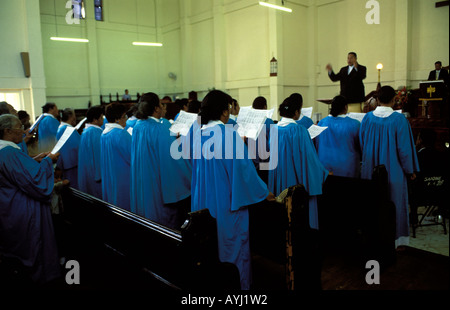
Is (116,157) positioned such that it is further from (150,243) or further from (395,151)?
(395,151)

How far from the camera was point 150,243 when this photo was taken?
10.3 ft

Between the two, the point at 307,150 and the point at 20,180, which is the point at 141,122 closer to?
the point at 20,180

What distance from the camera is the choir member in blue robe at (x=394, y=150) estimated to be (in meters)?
4.09

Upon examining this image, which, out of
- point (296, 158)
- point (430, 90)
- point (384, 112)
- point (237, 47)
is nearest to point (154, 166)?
point (296, 158)

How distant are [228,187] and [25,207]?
7.23 ft

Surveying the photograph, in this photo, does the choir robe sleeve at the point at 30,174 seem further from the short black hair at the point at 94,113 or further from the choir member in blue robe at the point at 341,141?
the choir member in blue robe at the point at 341,141

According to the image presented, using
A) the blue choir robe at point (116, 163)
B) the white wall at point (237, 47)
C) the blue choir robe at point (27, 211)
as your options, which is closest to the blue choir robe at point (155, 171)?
the blue choir robe at point (116, 163)

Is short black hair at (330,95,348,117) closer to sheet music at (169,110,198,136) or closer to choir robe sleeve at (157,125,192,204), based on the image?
sheet music at (169,110,198,136)

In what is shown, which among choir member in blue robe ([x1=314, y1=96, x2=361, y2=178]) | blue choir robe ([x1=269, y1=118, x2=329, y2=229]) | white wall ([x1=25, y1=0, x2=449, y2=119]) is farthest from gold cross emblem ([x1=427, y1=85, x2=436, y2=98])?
white wall ([x1=25, y1=0, x2=449, y2=119])

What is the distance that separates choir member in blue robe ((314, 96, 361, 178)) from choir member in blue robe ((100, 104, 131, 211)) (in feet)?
8.77

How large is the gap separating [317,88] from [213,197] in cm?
1288

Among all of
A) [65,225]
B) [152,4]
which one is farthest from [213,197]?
[152,4]
